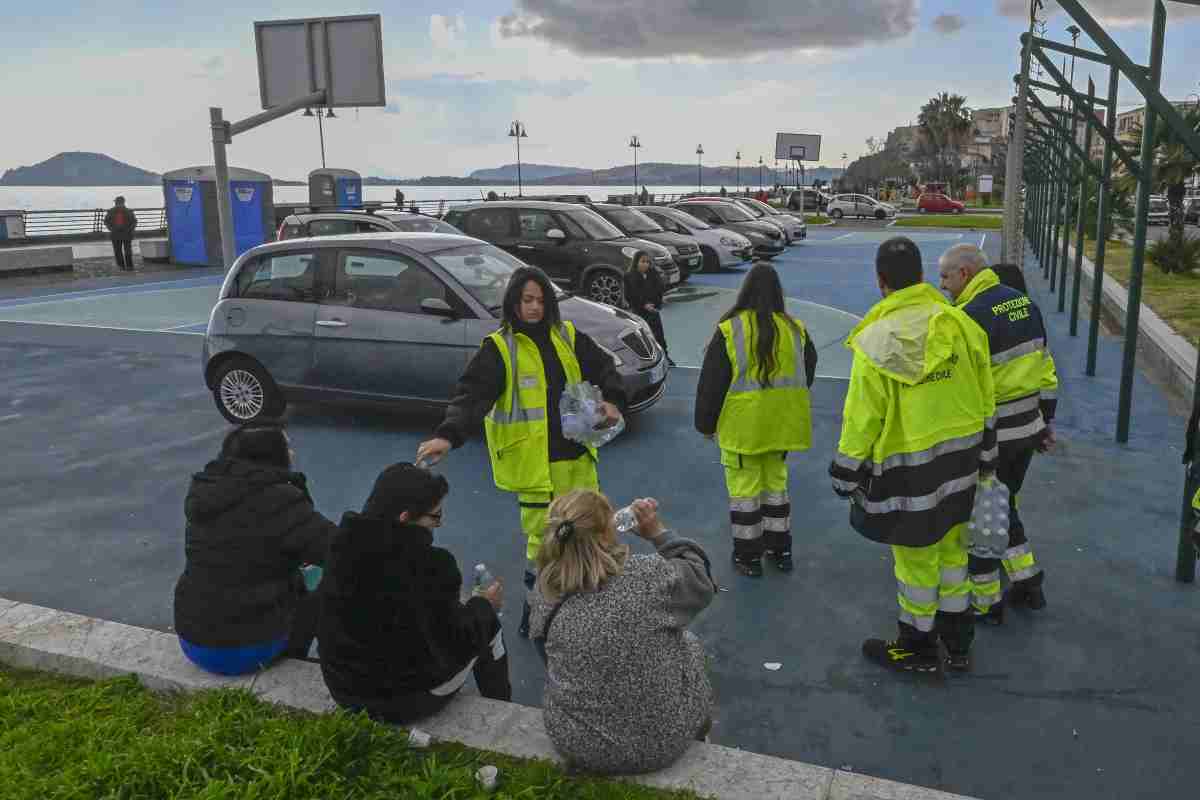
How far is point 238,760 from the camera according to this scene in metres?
3.42

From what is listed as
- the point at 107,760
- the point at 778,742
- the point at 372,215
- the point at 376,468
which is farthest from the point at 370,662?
the point at 372,215

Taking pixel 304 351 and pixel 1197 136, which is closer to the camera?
pixel 1197 136

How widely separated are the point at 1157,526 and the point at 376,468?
5.36 m

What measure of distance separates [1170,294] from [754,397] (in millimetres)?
13860

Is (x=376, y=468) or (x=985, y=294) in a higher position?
(x=985, y=294)

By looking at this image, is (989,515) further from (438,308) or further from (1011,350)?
Result: (438,308)

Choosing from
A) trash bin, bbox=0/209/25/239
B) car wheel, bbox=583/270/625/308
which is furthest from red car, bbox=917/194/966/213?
trash bin, bbox=0/209/25/239

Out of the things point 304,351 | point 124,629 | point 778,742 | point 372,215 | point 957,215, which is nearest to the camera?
point 778,742

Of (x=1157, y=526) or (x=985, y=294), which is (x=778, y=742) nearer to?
(x=985, y=294)

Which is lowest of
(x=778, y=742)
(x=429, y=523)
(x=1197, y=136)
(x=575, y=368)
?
(x=778, y=742)

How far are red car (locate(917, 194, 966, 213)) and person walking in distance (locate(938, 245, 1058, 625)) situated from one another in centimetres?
4978

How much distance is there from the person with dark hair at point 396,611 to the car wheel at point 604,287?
12.1 meters

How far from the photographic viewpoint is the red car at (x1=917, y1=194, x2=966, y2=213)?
169 feet

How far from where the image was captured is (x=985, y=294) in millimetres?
4648
